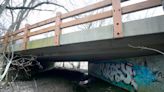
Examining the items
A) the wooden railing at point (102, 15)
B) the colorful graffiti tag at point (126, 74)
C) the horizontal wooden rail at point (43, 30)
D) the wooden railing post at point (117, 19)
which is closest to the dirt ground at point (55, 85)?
the colorful graffiti tag at point (126, 74)

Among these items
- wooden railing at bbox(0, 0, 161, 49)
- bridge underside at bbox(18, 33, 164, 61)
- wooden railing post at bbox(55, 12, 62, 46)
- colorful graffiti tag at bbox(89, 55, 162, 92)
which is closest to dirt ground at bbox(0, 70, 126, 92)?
colorful graffiti tag at bbox(89, 55, 162, 92)

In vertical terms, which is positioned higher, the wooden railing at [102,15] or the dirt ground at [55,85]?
the wooden railing at [102,15]

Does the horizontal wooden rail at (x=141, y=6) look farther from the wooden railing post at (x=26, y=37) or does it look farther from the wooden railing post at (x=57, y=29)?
the wooden railing post at (x=26, y=37)

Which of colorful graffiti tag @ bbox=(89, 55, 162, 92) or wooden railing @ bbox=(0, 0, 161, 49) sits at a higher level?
wooden railing @ bbox=(0, 0, 161, 49)

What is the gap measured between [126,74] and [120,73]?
447 mm

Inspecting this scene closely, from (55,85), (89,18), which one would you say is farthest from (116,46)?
(55,85)

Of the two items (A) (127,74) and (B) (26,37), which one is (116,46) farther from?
(B) (26,37)

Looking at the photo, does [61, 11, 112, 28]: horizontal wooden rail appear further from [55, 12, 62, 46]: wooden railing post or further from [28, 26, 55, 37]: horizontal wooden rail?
[28, 26, 55, 37]: horizontal wooden rail

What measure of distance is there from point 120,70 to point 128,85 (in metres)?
0.82

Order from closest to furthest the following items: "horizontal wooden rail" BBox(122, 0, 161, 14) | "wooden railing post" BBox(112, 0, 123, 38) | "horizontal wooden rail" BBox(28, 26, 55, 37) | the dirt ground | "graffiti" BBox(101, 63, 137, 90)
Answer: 1. "horizontal wooden rail" BBox(122, 0, 161, 14)
2. "wooden railing post" BBox(112, 0, 123, 38)
3. "horizontal wooden rail" BBox(28, 26, 55, 37)
4. "graffiti" BBox(101, 63, 137, 90)
5. the dirt ground

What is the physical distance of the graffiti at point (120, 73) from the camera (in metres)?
8.45

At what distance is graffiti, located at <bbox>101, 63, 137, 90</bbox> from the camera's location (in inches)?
332

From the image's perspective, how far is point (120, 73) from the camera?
9.13 m

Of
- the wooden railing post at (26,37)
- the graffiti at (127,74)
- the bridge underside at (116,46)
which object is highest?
the wooden railing post at (26,37)
